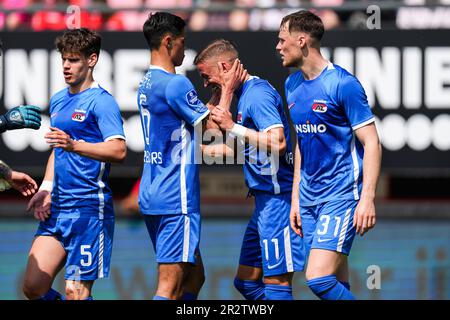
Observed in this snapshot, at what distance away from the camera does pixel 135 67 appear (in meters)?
11.9

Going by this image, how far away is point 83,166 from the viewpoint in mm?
7465

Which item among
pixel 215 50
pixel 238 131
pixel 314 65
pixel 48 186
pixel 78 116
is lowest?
pixel 48 186

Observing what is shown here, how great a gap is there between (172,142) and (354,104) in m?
1.22

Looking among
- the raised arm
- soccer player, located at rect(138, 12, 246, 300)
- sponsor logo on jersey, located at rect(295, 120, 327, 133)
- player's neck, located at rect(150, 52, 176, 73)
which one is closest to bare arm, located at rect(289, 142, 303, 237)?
sponsor logo on jersey, located at rect(295, 120, 327, 133)

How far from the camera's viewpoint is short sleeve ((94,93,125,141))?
7.31 metres

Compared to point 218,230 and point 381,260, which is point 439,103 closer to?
point 381,260

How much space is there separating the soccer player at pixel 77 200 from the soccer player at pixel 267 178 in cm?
83

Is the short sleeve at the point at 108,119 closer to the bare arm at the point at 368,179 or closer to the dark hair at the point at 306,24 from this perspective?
the dark hair at the point at 306,24

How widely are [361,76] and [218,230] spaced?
3.29 m

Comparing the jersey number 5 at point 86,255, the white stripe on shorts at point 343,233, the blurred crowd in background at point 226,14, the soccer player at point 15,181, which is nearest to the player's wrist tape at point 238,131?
the white stripe on shorts at point 343,233

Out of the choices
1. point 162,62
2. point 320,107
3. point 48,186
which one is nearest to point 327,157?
point 320,107

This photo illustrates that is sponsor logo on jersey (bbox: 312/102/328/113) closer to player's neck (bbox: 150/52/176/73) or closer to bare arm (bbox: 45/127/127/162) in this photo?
player's neck (bbox: 150/52/176/73)

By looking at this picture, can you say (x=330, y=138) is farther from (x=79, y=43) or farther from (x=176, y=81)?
(x=79, y=43)
